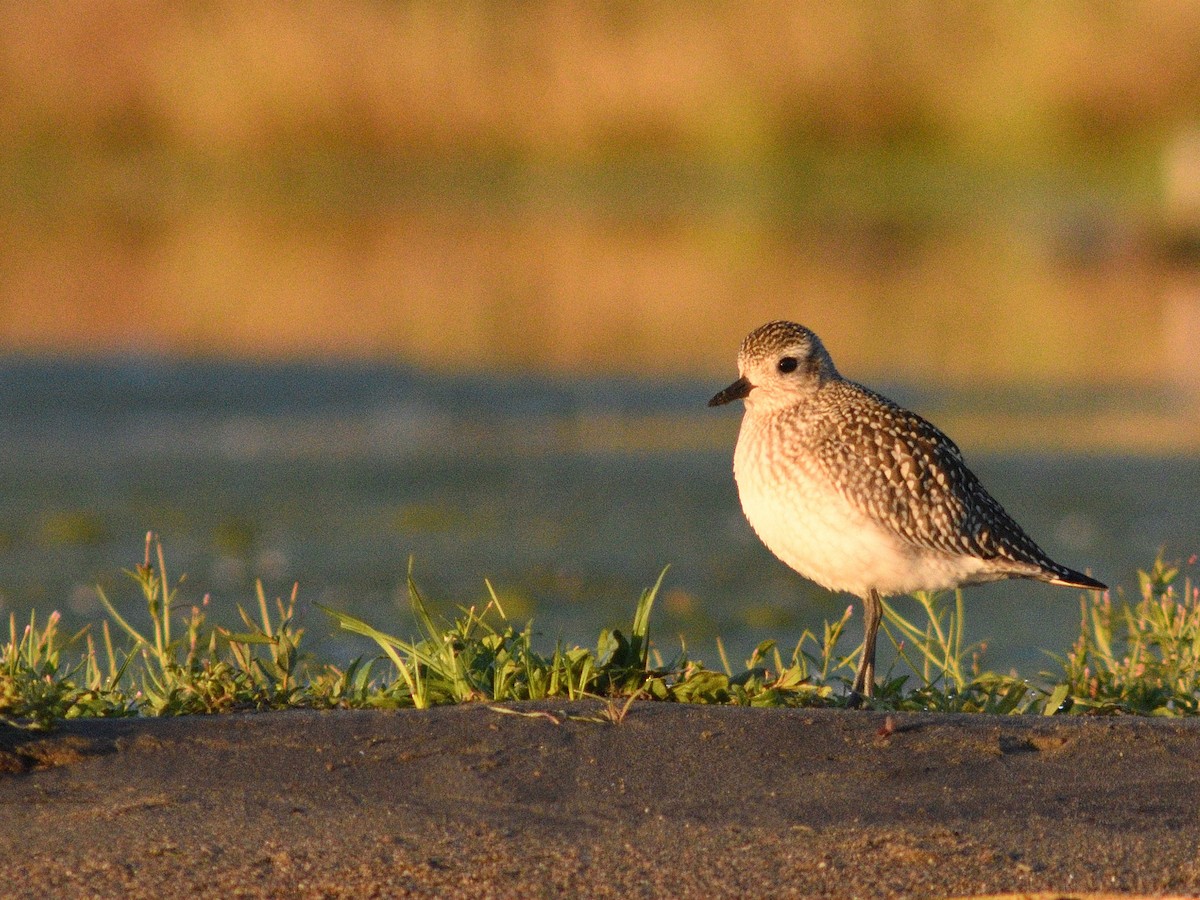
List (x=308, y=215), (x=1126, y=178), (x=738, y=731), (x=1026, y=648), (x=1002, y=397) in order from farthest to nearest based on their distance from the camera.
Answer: (x=1126, y=178) < (x=308, y=215) < (x=1002, y=397) < (x=1026, y=648) < (x=738, y=731)

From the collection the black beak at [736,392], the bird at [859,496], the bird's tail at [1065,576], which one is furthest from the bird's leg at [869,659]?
the black beak at [736,392]

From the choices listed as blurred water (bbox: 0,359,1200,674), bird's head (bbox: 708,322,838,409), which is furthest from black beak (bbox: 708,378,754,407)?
blurred water (bbox: 0,359,1200,674)

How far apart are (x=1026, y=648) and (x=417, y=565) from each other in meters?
3.47

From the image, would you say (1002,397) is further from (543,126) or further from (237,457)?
(543,126)

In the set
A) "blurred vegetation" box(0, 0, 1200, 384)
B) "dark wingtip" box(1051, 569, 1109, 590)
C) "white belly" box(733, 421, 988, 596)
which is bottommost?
"dark wingtip" box(1051, 569, 1109, 590)

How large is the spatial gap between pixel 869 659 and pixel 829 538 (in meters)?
0.35

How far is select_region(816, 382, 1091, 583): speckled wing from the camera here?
20.1 ft

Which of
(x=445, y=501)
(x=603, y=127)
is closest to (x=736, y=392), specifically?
(x=445, y=501)

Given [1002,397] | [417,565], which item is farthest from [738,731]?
[1002,397]

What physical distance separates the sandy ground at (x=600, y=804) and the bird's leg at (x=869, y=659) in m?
0.55

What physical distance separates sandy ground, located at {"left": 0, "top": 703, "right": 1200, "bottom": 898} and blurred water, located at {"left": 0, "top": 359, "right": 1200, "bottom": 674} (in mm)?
3683

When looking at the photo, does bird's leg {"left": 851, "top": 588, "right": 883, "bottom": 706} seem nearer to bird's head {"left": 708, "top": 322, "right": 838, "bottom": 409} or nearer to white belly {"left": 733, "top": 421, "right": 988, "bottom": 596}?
white belly {"left": 733, "top": 421, "right": 988, "bottom": 596}

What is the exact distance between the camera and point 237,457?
14781mm

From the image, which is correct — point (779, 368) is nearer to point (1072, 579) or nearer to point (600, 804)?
point (1072, 579)
